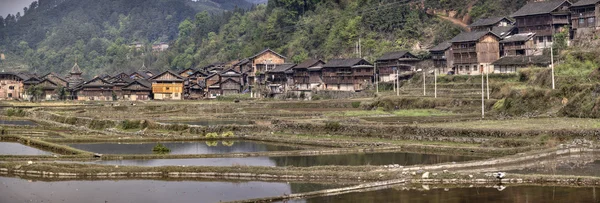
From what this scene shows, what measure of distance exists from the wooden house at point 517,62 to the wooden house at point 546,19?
404 centimetres

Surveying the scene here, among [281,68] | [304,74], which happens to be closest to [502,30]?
[304,74]

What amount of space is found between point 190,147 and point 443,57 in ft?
125

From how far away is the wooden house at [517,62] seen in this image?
2435 inches

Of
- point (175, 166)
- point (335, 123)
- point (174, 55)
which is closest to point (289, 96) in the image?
point (335, 123)

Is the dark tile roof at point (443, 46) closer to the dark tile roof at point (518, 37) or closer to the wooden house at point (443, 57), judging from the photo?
the wooden house at point (443, 57)

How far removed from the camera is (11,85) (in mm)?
100688

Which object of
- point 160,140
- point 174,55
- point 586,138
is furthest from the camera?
point 174,55

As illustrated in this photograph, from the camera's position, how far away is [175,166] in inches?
1221

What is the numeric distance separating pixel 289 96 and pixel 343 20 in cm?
1649

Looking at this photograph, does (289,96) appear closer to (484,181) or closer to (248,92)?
(248,92)

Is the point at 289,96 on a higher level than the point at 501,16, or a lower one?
lower

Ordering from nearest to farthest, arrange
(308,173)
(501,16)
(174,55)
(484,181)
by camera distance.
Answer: (484,181), (308,173), (501,16), (174,55)

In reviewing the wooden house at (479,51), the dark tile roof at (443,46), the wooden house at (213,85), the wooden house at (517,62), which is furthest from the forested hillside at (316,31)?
the wooden house at (517,62)

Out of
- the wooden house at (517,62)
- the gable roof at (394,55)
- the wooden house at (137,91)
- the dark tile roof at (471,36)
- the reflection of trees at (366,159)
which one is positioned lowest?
the reflection of trees at (366,159)
